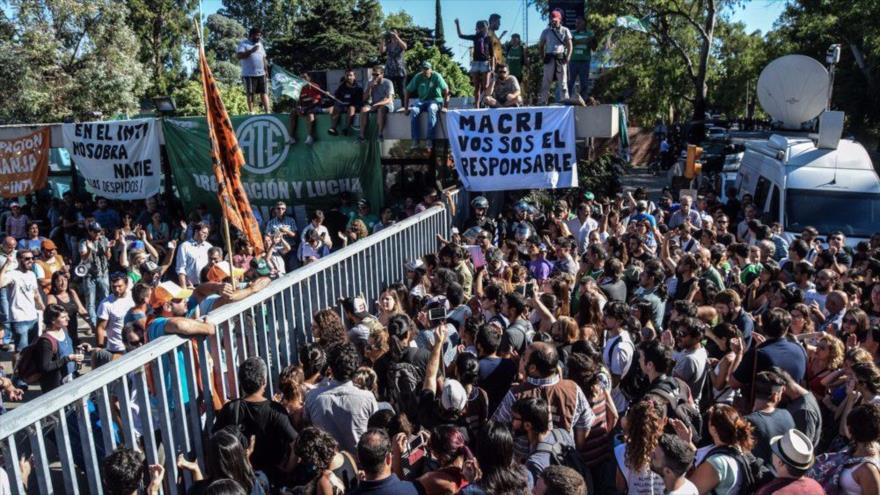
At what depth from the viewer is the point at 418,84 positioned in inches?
484

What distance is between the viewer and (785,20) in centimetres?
3719

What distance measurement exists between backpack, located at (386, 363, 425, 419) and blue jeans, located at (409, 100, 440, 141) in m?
7.40

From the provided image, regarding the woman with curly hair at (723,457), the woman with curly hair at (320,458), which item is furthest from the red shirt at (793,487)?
the woman with curly hair at (320,458)

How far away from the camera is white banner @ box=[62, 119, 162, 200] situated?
44.3ft

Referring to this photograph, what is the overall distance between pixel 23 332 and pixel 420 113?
21.1ft

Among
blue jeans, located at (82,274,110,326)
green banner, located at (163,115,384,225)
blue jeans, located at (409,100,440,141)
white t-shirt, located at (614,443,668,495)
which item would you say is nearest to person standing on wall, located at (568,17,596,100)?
blue jeans, located at (409,100,440,141)

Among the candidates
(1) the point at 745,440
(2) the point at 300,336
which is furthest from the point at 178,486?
(1) the point at 745,440

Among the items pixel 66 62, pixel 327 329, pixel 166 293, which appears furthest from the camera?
pixel 66 62

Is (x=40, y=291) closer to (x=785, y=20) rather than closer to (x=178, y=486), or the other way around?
(x=178, y=486)

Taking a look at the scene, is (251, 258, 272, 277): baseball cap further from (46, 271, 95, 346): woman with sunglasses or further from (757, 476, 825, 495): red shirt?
(757, 476, 825, 495): red shirt

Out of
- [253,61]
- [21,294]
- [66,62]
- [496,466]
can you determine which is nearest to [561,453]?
[496,466]

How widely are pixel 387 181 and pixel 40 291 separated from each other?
6.05 m

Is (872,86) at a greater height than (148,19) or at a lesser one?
lesser

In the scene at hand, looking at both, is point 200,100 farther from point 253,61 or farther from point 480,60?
point 480,60
